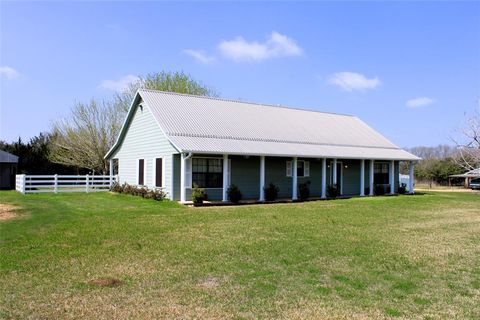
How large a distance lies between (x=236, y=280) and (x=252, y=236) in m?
4.19

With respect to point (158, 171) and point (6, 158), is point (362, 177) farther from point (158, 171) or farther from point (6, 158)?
point (6, 158)

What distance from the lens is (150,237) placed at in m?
10.7

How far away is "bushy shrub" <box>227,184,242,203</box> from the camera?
20.6 metres

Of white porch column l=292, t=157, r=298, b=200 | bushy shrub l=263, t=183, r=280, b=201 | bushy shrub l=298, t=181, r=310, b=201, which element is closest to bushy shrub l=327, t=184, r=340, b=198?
bushy shrub l=298, t=181, r=310, b=201

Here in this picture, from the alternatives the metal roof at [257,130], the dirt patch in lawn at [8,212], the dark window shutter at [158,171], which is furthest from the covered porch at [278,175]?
the dirt patch in lawn at [8,212]

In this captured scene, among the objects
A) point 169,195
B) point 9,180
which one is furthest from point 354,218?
point 9,180

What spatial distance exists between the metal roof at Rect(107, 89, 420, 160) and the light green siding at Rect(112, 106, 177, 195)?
29.3 inches

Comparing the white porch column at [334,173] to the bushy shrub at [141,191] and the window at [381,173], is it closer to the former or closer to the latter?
the window at [381,173]

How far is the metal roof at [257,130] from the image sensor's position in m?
21.4

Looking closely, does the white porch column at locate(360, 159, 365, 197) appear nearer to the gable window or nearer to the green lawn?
the gable window

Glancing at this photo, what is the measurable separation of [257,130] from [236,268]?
17.3 m

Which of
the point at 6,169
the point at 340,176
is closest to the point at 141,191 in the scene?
the point at 340,176

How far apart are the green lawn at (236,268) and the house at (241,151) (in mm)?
6600

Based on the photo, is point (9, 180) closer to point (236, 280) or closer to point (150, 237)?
point (150, 237)
